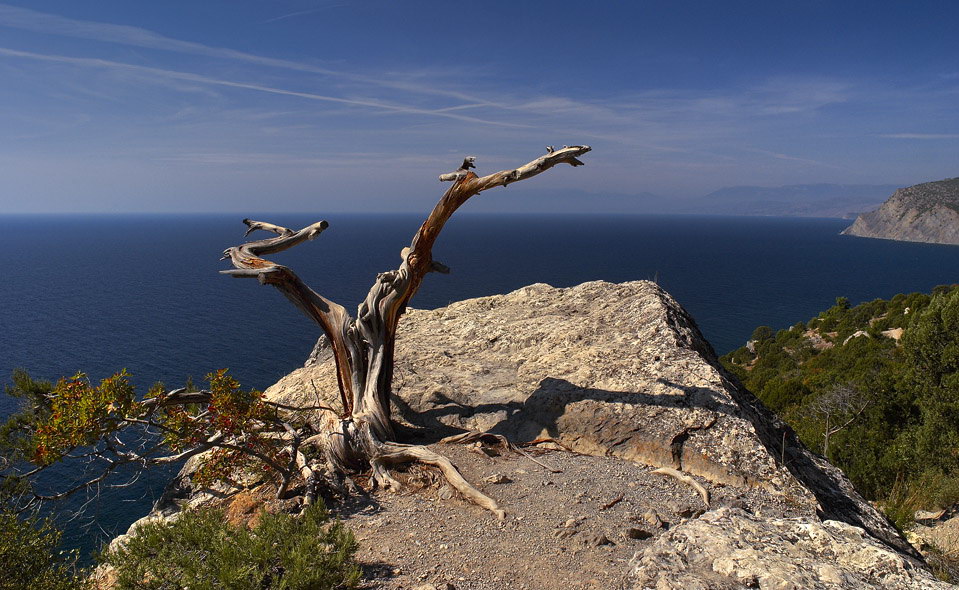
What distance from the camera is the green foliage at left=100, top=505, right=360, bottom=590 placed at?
516cm

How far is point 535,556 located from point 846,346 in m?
51.1

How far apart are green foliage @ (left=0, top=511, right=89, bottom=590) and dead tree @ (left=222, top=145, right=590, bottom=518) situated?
3.52 m

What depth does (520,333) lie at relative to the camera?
1481 cm

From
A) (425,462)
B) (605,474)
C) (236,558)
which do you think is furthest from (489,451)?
(236,558)

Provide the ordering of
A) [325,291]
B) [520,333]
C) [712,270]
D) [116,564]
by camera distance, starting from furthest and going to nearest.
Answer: [712,270], [325,291], [520,333], [116,564]

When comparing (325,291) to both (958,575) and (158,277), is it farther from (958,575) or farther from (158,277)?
(958,575)

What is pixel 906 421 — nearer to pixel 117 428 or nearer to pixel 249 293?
pixel 117 428

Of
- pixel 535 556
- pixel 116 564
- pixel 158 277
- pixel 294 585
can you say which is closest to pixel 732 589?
pixel 535 556

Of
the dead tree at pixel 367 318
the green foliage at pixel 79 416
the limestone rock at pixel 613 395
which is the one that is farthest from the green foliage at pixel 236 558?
the limestone rock at pixel 613 395

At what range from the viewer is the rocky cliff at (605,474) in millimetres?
5441

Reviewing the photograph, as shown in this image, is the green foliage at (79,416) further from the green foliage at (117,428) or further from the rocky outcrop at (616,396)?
the rocky outcrop at (616,396)

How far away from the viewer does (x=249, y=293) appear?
8944 centimetres

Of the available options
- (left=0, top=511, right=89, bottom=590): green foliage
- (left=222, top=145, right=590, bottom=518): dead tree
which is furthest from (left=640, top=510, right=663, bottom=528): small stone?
(left=0, top=511, right=89, bottom=590): green foliage

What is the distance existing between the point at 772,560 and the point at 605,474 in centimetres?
405
